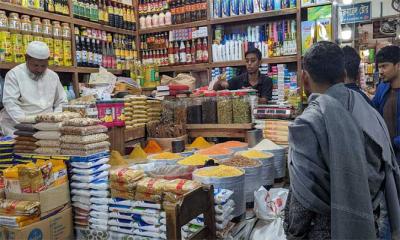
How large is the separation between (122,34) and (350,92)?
14.7ft

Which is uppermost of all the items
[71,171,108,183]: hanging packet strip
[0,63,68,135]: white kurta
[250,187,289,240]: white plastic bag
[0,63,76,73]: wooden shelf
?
[0,63,76,73]: wooden shelf

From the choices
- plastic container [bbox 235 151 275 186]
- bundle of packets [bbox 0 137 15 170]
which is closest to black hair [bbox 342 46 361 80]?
plastic container [bbox 235 151 275 186]

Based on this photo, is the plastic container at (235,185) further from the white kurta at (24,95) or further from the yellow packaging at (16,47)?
the yellow packaging at (16,47)

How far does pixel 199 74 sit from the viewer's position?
210 inches

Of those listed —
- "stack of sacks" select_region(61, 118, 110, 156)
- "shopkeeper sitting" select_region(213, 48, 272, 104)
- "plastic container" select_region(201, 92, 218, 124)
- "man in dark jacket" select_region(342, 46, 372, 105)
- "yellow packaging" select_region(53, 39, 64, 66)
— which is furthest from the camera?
"yellow packaging" select_region(53, 39, 64, 66)

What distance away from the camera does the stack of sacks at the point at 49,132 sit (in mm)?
2043

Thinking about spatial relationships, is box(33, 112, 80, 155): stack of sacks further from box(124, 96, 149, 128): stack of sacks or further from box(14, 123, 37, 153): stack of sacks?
box(124, 96, 149, 128): stack of sacks

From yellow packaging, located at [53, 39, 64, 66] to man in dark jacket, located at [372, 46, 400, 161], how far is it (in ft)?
10.9

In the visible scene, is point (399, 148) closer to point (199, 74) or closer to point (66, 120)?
point (66, 120)

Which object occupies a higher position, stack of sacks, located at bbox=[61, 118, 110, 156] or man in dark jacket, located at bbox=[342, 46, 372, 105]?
man in dark jacket, located at bbox=[342, 46, 372, 105]

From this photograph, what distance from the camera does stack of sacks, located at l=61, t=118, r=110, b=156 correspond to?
1.96 m

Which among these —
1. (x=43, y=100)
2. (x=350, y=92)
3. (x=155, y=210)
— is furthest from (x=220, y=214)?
(x=43, y=100)

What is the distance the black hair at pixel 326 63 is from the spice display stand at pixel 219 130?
5.16 feet

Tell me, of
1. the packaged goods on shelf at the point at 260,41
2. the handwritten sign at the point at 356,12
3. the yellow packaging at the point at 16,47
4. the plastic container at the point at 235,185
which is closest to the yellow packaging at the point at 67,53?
the yellow packaging at the point at 16,47
